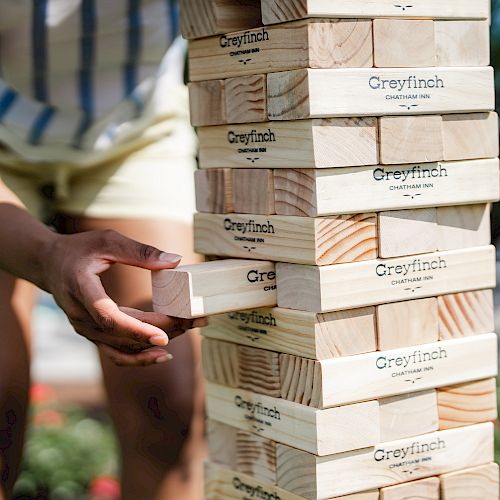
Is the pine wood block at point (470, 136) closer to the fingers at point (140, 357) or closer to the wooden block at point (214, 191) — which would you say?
the wooden block at point (214, 191)

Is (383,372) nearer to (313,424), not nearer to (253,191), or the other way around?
(313,424)

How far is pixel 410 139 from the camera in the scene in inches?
67.8

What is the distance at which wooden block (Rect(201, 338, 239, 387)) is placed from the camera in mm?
1870

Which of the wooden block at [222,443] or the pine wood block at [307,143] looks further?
the wooden block at [222,443]

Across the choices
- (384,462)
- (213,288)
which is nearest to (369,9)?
(213,288)

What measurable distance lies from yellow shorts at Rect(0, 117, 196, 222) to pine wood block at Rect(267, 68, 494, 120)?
0.64 m

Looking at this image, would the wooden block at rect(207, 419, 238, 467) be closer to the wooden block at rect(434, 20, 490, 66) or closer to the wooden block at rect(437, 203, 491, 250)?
the wooden block at rect(437, 203, 491, 250)

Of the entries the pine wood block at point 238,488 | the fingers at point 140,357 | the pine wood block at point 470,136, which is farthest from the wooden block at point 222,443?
the pine wood block at point 470,136

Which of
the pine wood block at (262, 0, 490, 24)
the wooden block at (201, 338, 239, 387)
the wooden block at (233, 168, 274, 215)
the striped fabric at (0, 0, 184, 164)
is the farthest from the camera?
the striped fabric at (0, 0, 184, 164)

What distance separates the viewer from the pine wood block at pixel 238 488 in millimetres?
1765

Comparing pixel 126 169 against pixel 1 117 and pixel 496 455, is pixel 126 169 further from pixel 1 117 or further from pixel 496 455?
pixel 496 455

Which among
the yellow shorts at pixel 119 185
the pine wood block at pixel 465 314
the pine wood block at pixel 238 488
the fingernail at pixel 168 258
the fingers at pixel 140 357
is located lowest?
the pine wood block at pixel 238 488

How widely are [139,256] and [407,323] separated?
42cm

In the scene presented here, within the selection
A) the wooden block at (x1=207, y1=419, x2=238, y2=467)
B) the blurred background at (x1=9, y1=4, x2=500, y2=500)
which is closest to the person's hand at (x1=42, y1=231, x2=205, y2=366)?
the wooden block at (x1=207, y1=419, x2=238, y2=467)
